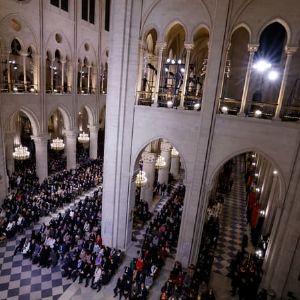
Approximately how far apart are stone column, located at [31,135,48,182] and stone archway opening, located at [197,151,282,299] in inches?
467

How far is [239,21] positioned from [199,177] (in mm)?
5779

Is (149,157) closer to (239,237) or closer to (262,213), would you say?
(239,237)

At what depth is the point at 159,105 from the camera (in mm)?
11016

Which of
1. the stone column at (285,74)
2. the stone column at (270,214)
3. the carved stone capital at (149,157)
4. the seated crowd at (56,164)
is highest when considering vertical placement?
the stone column at (285,74)

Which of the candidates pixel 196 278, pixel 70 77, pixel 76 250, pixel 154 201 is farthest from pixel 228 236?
pixel 70 77

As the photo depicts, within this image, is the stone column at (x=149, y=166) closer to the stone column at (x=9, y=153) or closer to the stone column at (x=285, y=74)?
the stone column at (x=285, y=74)

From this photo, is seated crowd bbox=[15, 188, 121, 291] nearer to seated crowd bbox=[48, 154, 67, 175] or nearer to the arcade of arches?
the arcade of arches

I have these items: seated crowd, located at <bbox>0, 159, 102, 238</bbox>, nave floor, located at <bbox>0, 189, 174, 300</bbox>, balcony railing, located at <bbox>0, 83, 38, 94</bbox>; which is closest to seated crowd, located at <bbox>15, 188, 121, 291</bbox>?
nave floor, located at <bbox>0, 189, 174, 300</bbox>

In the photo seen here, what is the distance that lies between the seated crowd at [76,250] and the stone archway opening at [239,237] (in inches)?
159

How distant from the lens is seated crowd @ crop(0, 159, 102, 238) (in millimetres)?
12941

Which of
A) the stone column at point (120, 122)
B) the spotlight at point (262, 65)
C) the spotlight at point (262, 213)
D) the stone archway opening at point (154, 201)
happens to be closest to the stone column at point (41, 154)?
the stone archway opening at point (154, 201)

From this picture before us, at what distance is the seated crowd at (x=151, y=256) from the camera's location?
30.7 ft

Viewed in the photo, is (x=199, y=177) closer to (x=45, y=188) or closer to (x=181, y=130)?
(x=181, y=130)

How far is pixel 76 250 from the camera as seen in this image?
10781 mm
